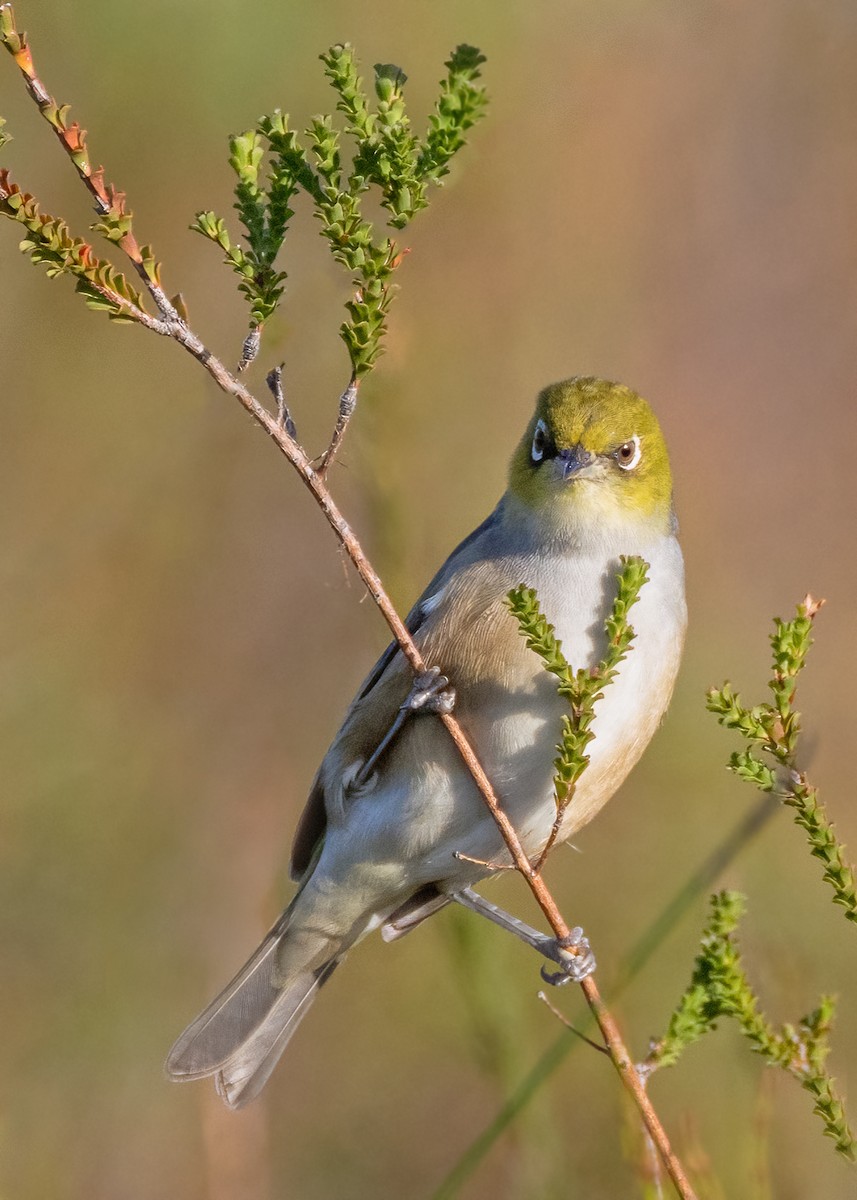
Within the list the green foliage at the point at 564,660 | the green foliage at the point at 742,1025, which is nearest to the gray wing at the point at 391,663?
the green foliage at the point at 564,660

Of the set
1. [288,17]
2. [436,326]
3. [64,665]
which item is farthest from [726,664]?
[288,17]

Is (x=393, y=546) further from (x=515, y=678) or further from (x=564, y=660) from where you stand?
(x=564, y=660)

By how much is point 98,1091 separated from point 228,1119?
674mm

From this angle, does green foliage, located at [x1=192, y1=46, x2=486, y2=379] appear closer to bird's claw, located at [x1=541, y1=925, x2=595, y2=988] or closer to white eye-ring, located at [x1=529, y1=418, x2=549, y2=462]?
white eye-ring, located at [x1=529, y1=418, x2=549, y2=462]

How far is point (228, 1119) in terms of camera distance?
4527 millimetres

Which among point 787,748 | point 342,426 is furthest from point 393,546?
point 787,748

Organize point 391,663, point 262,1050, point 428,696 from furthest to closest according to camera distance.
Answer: point 262,1050 → point 391,663 → point 428,696

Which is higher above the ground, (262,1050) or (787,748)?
(787,748)

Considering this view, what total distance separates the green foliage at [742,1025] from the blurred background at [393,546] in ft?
1.81

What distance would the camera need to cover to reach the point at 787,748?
244cm

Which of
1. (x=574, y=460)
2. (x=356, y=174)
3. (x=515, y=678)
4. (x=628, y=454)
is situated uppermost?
(x=628, y=454)

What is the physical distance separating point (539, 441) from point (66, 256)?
1.68 m

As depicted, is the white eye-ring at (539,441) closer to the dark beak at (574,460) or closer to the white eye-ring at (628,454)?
the dark beak at (574,460)

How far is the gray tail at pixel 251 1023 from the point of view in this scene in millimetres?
4336
